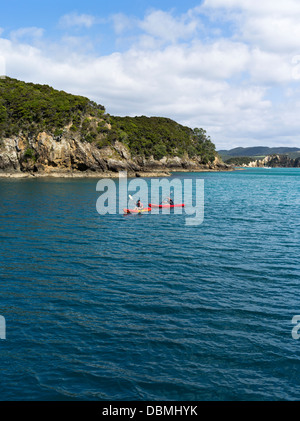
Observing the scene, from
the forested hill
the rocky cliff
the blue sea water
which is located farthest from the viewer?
the forested hill

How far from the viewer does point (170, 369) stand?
1322 centimetres

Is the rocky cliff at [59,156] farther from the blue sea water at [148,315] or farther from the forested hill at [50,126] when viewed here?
the blue sea water at [148,315]

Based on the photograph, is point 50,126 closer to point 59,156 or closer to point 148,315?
point 59,156

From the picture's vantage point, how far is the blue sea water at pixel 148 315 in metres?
12.4

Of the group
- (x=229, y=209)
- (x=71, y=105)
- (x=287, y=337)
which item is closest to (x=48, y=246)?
(x=287, y=337)

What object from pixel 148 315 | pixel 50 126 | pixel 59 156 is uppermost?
pixel 50 126

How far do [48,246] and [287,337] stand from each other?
71.6 feet

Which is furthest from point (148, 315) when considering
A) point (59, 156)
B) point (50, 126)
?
point (50, 126)

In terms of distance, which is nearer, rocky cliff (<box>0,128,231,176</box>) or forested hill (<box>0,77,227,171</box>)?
rocky cliff (<box>0,128,231,176</box>)

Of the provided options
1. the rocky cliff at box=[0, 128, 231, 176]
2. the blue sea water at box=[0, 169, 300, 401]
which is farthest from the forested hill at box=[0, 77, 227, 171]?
the blue sea water at box=[0, 169, 300, 401]

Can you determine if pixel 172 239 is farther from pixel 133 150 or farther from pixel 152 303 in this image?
pixel 133 150

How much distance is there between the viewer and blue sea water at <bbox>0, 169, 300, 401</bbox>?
40.8ft

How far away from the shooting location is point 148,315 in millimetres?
17438

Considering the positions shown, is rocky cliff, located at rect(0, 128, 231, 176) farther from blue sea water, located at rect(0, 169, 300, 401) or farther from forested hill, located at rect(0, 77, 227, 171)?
blue sea water, located at rect(0, 169, 300, 401)
